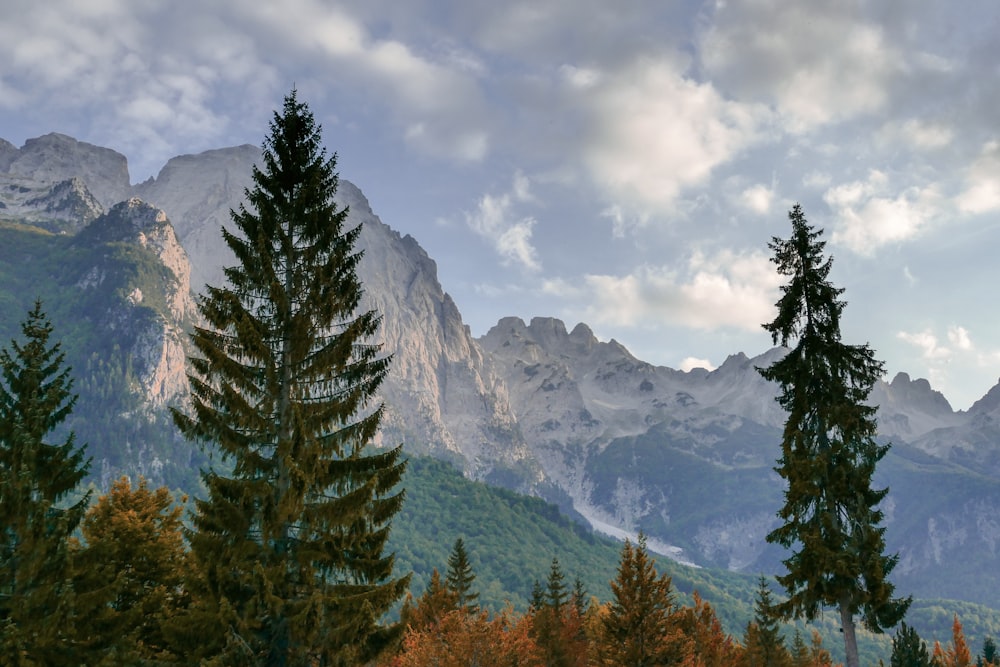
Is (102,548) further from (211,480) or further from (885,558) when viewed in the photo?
(885,558)

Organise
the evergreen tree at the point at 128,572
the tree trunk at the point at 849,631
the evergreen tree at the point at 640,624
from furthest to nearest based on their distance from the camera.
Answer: the evergreen tree at the point at 640,624 < the tree trunk at the point at 849,631 < the evergreen tree at the point at 128,572

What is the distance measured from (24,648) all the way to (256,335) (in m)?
10.2

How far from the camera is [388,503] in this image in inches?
714

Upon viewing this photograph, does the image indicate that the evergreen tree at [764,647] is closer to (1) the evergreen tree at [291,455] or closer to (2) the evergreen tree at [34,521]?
(1) the evergreen tree at [291,455]

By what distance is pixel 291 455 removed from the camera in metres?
17.3

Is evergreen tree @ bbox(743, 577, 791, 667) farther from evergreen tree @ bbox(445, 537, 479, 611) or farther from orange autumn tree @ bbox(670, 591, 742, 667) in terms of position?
evergreen tree @ bbox(445, 537, 479, 611)

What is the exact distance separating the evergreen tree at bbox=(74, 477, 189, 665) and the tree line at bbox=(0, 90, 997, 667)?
0.07m

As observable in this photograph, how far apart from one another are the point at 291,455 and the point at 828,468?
17727mm

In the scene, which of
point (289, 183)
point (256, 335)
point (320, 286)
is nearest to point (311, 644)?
point (256, 335)

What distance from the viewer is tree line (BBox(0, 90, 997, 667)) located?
55.1 feet

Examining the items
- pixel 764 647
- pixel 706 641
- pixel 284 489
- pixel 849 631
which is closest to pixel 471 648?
pixel 849 631

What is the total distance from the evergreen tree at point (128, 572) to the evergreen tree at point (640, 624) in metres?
20.9

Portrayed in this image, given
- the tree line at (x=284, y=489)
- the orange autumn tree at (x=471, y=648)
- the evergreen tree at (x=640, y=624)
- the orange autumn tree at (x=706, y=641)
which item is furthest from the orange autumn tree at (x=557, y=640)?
the tree line at (x=284, y=489)

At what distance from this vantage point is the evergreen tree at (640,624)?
3500 centimetres
